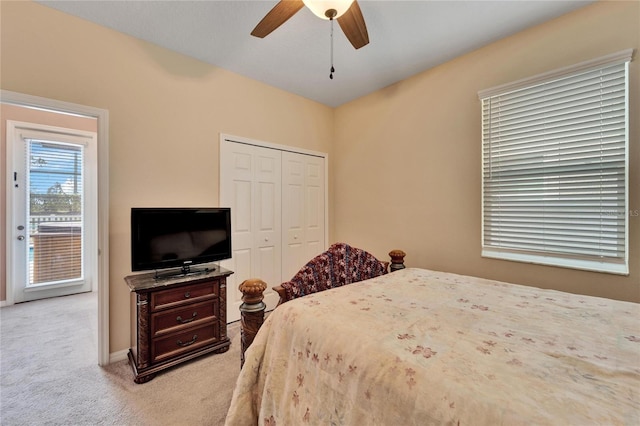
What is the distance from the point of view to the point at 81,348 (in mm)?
2414

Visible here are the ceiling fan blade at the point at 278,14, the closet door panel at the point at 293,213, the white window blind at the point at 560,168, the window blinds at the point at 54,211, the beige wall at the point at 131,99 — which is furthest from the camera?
the window blinds at the point at 54,211

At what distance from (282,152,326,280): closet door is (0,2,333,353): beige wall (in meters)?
0.74

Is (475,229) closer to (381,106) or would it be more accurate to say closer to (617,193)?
(617,193)

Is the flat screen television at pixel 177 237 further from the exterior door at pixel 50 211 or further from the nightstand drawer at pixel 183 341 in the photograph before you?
the exterior door at pixel 50 211

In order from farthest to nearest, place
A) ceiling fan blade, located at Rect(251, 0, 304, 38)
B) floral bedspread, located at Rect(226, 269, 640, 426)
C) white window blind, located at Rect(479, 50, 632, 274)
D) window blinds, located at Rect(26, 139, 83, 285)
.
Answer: window blinds, located at Rect(26, 139, 83, 285) → white window blind, located at Rect(479, 50, 632, 274) → ceiling fan blade, located at Rect(251, 0, 304, 38) → floral bedspread, located at Rect(226, 269, 640, 426)

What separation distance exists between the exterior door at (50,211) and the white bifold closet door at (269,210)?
2787mm

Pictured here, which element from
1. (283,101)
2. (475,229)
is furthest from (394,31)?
(475,229)

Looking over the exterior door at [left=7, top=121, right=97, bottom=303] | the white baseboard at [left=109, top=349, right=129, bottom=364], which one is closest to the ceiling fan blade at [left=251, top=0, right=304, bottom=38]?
the white baseboard at [left=109, top=349, right=129, bottom=364]

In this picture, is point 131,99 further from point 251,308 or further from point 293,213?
point 251,308

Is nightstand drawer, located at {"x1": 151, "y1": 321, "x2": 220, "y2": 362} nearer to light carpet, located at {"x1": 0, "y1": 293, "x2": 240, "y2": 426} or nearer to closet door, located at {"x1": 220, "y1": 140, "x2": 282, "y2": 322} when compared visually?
light carpet, located at {"x1": 0, "y1": 293, "x2": 240, "y2": 426}

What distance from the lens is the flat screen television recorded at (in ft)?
6.90

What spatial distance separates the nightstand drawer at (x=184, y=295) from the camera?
202cm

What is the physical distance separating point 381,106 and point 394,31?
1077 mm

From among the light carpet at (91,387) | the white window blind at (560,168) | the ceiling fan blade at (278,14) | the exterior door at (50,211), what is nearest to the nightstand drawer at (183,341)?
the light carpet at (91,387)
